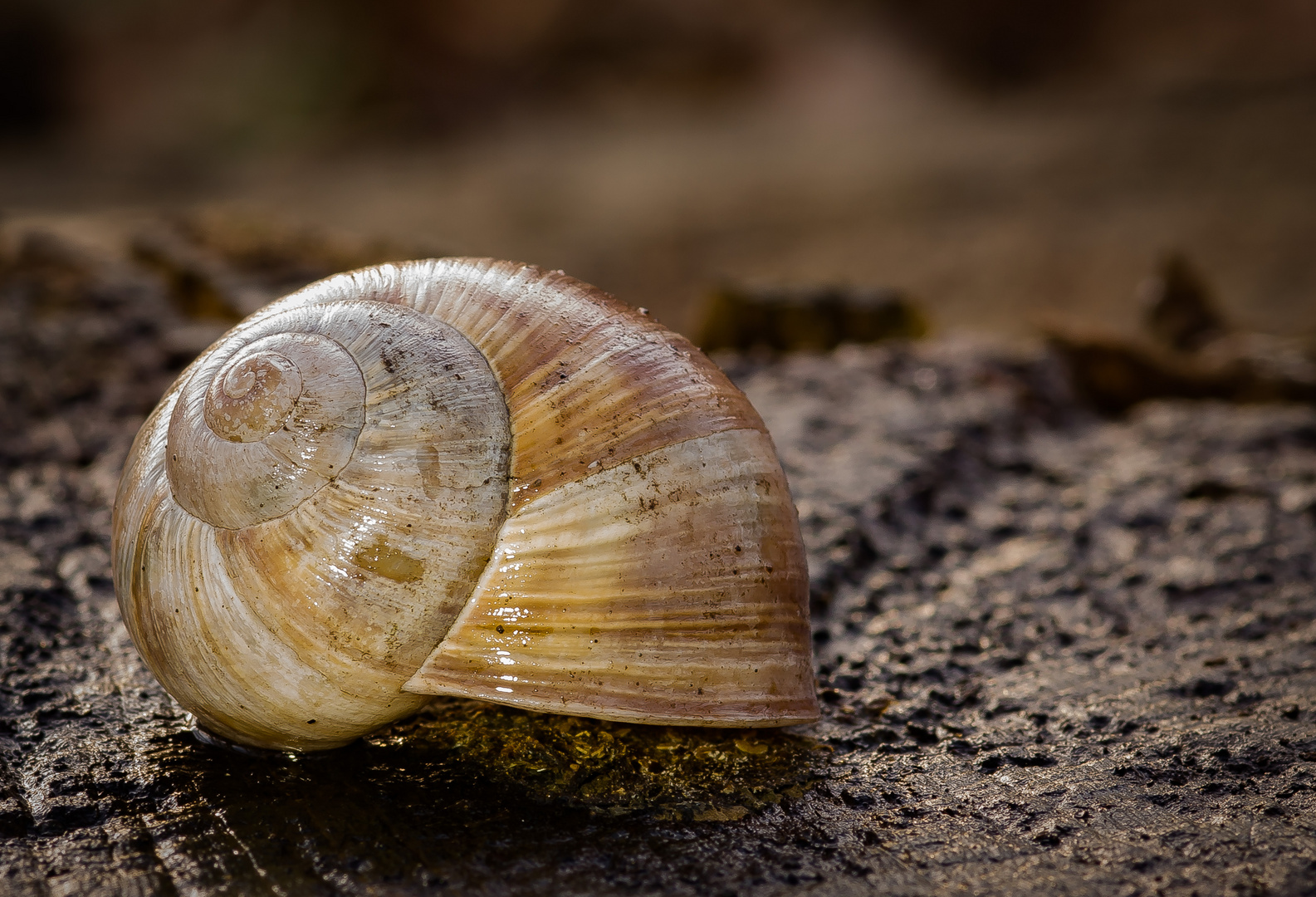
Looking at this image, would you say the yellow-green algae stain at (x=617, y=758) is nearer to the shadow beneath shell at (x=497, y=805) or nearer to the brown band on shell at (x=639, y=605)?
the shadow beneath shell at (x=497, y=805)

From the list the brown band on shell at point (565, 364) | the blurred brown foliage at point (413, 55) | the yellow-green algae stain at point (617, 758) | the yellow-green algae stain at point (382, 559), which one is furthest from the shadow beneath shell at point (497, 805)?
the blurred brown foliage at point (413, 55)

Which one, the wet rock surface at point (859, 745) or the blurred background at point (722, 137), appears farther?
the blurred background at point (722, 137)

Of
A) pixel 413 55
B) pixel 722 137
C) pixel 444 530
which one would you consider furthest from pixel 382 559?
pixel 413 55

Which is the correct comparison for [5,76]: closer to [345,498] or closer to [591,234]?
[591,234]

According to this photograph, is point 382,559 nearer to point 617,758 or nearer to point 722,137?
point 617,758

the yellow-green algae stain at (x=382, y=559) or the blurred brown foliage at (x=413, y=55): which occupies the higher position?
the blurred brown foliage at (x=413, y=55)

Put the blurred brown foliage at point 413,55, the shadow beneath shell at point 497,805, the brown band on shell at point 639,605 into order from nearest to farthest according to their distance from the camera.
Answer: the shadow beneath shell at point 497,805
the brown band on shell at point 639,605
the blurred brown foliage at point 413,55

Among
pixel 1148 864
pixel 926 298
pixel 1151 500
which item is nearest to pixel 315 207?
pixel 926 298
